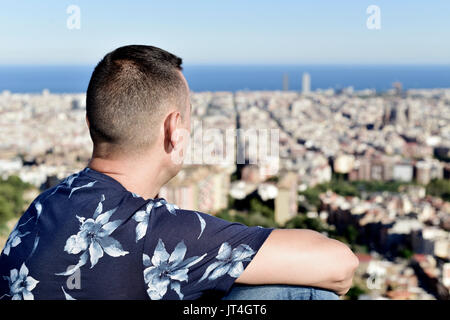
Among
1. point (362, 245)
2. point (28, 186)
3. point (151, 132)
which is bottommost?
point (362, 245)

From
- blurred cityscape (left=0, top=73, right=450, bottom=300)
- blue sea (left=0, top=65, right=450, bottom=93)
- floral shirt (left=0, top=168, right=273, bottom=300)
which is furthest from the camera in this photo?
blue sea (left=0, top=65, right=450, bottom=93)

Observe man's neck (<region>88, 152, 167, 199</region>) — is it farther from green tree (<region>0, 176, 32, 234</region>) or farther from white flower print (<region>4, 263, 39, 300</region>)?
green tree (<region>0, 176, 32, 234</region>)

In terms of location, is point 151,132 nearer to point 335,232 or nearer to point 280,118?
point 335,232

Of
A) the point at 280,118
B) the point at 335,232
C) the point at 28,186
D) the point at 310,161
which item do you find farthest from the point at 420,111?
the point at 28,186

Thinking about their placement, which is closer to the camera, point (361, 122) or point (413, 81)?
point (361, 122)

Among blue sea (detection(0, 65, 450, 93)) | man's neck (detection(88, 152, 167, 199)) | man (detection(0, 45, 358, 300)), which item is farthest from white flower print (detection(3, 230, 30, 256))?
blue sea (detection(0, 65, 450, 93))

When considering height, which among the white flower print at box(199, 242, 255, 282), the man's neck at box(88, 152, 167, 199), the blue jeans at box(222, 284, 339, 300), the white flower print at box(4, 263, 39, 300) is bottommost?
the blue jeans at box(222, 284, 339, 300)

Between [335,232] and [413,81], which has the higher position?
[413,81]
